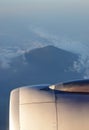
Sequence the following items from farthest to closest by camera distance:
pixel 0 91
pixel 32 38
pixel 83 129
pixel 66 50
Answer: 1. pixel 32 38
2. pixel 66 50
3. pixel 0 91
4. pixel 83 129

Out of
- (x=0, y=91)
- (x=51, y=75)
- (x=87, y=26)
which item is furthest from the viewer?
(x=87, y=26)

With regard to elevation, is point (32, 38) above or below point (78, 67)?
above

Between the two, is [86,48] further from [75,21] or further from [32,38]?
[75,21]

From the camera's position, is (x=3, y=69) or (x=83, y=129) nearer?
(x=83, y=129)

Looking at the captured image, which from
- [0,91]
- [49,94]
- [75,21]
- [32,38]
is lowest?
[49,94]

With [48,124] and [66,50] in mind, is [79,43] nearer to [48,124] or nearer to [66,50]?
[66,50]

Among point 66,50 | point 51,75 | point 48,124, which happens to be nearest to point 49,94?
point 48,124
